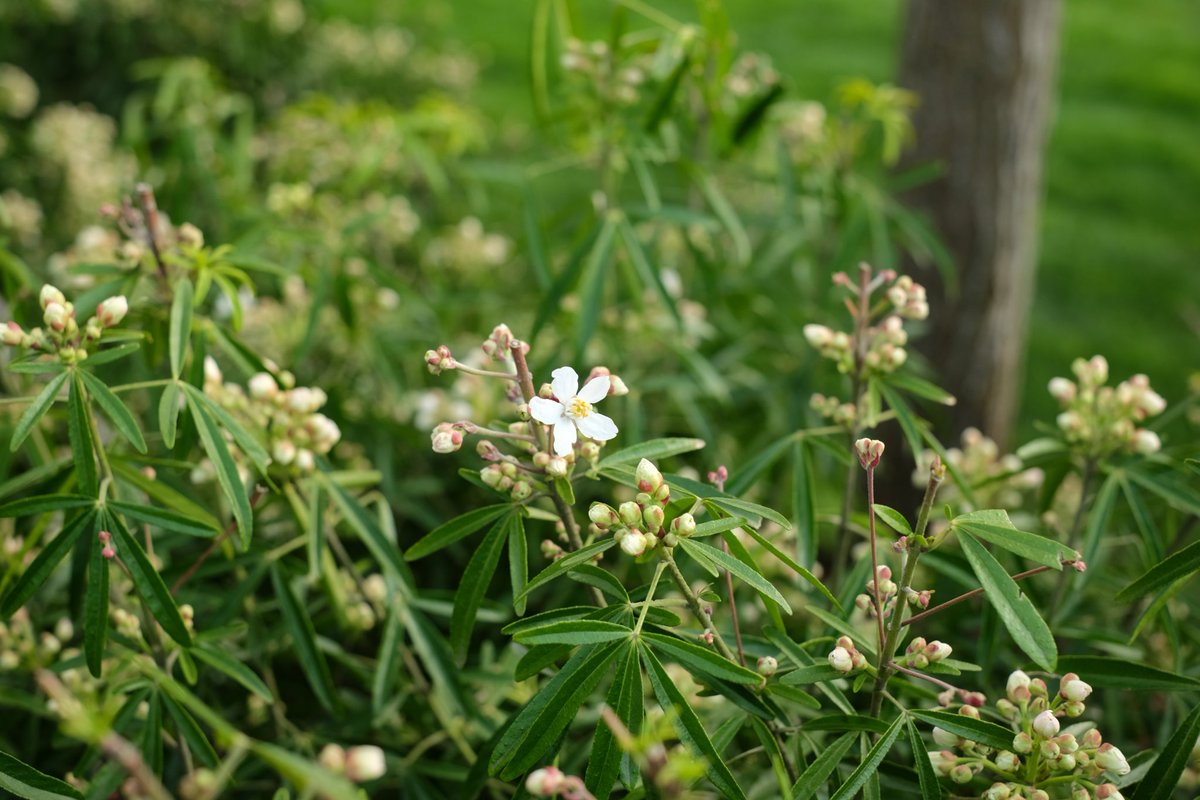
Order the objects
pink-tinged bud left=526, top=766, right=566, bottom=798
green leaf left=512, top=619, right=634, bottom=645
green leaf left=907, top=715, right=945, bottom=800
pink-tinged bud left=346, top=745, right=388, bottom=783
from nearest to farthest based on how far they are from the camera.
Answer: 1. pink-tinged bud left=346, top=745, right=388, bottom=783
2. pink-tinged bud left=526, top=766, right=566, bottom=798
3. green leaf left=512, top=619, right=634, bottom=645
4. green leaf left=907, top=715, right=945, bottom=800

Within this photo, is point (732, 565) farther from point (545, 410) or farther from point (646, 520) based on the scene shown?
point (545, 410)

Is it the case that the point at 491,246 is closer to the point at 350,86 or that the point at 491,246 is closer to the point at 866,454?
the point at 866,454

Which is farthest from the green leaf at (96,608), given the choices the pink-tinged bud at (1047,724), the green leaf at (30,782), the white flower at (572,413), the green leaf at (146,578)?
the pink-tinged bud at (1047,724)

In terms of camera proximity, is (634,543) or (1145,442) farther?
(1145,442)

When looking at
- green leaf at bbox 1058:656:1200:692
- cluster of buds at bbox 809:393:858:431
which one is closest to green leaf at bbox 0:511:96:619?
cluster of buds at bbox 809:393:858:431

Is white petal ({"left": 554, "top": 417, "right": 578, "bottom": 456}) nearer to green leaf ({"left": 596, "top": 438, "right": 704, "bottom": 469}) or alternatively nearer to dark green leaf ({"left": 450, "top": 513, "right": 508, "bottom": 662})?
green leaf ({"left": 596, "top": 438, "right": 704, "bottom": 469})

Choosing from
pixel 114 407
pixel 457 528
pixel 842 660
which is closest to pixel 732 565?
pixel 842 660
